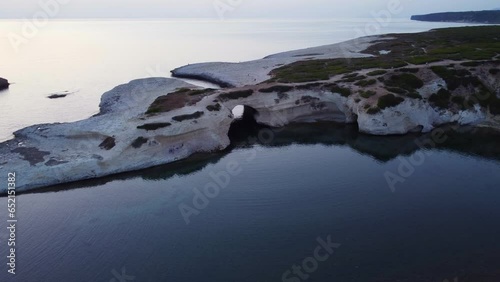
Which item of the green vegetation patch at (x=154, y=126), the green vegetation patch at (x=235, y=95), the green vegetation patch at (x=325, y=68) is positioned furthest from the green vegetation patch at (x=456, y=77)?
the green vegetation patch at (x=154, y=126)

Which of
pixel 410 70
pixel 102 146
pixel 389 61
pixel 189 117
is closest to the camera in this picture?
pixel 102 146

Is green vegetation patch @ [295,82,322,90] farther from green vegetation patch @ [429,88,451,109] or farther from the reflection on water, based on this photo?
green vegetation patch @ [429,88,451,109]

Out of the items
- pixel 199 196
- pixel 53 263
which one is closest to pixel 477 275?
pixel 199 196

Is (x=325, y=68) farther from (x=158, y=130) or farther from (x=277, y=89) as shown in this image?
(x=158, y=130)

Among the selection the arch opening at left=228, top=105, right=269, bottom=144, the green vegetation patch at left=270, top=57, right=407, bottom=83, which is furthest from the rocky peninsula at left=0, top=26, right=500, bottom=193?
the arch opening at left=228, top=105, right=269, bottom=144

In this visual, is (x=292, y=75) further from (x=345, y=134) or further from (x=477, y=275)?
(x=477, y=275)

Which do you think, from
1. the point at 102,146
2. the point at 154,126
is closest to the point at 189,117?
the point at 154,126
